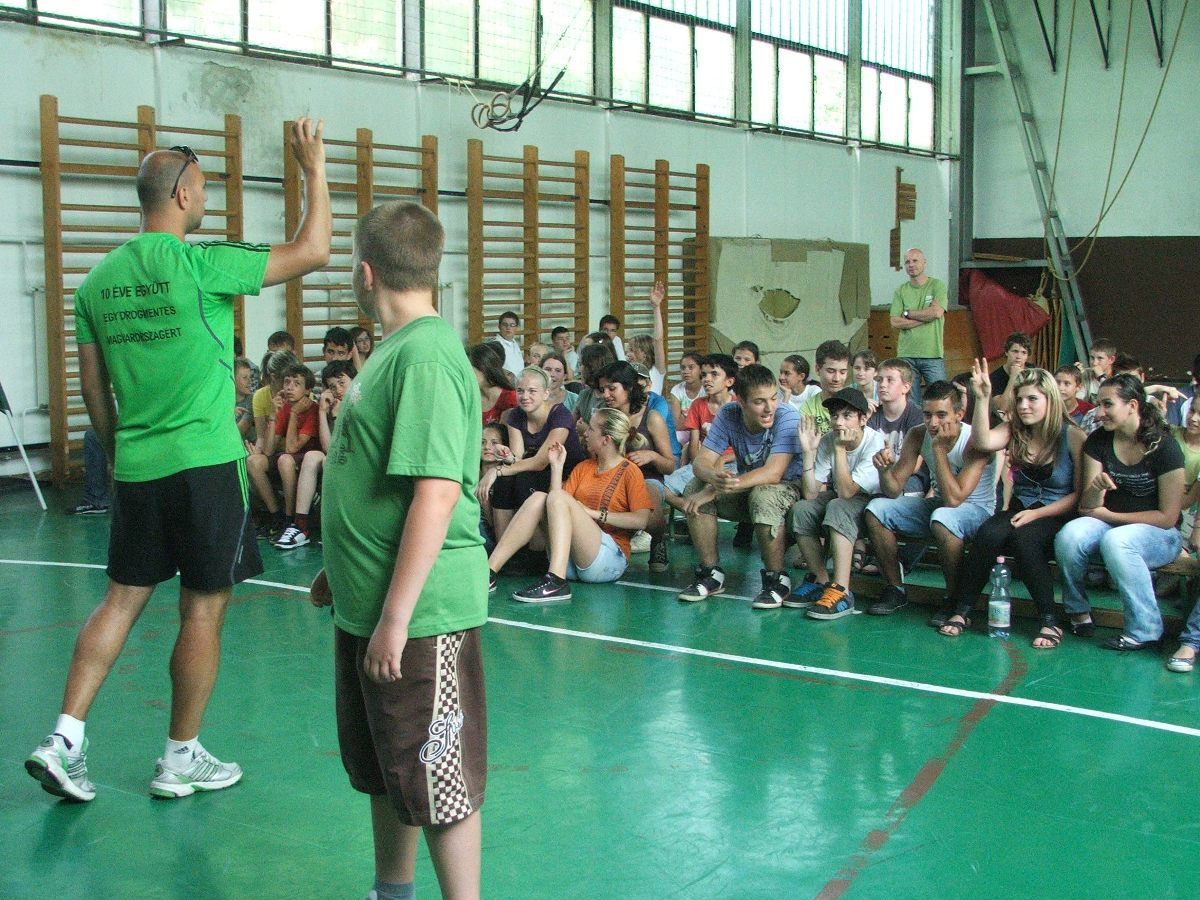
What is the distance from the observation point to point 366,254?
7.63ft

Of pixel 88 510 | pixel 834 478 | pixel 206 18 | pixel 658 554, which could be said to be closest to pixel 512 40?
pixel 206 18

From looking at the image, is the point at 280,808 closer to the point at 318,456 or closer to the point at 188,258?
the point at 188,258

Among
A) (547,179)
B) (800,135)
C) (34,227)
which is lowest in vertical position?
(34,227)

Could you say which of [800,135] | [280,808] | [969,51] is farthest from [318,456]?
[969,51]

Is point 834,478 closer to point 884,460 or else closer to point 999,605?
point 884,460

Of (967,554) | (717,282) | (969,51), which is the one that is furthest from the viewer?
(969,51)

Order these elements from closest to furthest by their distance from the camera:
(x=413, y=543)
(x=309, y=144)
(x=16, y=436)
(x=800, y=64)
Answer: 1. (x=413, y=543)
2. (x=309, y=144)
3. (x=16, y=436)
4. (x=800, y=64)

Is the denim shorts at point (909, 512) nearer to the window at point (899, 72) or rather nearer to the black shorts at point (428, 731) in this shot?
the black shorts at point (428, 731)

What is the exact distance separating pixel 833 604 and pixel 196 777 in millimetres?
2974

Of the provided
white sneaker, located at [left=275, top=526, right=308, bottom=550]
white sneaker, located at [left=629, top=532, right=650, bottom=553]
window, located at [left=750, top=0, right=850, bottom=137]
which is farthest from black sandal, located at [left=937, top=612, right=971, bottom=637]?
window, located at [left=750, top=0, right=850, bottom=137]

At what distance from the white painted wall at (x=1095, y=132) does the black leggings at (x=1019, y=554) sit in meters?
12.5

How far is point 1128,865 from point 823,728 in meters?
1.17

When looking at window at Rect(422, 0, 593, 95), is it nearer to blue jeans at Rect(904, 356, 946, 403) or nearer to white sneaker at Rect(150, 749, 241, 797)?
blue jeans at Rect(904, 356, 946, 403)

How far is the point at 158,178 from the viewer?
329 cm
